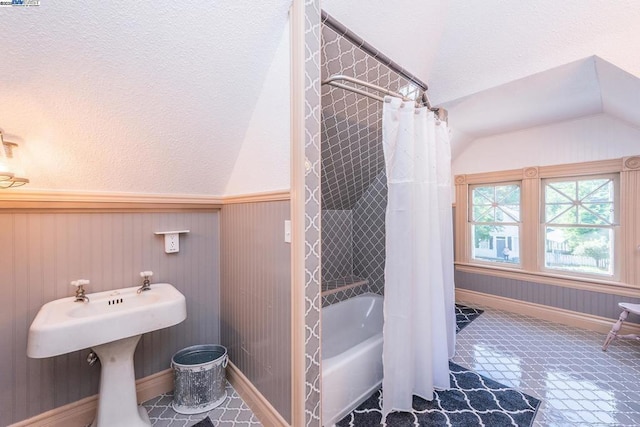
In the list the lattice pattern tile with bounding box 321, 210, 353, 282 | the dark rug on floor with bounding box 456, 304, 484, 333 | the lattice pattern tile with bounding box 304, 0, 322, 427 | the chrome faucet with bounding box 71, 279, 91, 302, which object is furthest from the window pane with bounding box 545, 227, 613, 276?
the chrome faucet with bounding box 71, 279, 91, 302

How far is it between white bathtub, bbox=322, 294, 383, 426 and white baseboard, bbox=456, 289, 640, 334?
5.55 ft

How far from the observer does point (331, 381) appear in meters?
1.46

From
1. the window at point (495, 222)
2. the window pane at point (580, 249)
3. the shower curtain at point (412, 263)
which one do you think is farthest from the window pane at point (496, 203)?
the shower curtain at point (412, 263)

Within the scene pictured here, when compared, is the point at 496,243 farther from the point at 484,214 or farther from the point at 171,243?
the point at 171,243

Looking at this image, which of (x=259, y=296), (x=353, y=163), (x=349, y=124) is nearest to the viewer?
(x=259, y=296)

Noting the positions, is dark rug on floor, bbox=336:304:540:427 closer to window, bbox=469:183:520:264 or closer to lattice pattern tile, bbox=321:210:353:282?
lattice pattern tile, bbox=321:210:353:282

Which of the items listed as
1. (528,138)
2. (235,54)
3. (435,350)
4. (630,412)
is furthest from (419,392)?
(528,138)

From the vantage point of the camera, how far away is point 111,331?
1.17 meters

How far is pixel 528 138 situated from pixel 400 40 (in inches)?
87.8

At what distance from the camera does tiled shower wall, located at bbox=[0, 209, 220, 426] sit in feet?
4.36

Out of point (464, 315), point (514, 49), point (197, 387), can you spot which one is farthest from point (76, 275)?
point (464, 315)

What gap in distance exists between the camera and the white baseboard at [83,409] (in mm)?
1387

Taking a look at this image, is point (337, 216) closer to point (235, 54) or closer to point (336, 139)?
point (336, 139)

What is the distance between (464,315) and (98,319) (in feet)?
11.0
